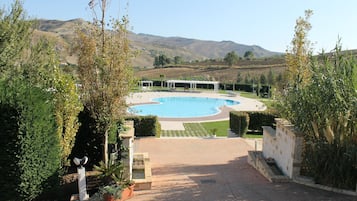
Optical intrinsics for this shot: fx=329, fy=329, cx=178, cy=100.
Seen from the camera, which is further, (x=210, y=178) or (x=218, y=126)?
(x=218, y=126)

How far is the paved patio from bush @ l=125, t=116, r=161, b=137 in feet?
6.88

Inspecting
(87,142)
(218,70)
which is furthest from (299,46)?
(218,70)

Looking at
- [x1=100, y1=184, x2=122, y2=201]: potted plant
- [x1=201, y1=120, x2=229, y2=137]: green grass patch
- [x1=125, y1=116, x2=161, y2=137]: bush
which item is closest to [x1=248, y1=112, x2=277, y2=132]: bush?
[x1=201, y1=120, x2=229, y2=137]: green grass patch

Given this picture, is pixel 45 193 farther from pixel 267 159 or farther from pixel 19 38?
pixel 19 38

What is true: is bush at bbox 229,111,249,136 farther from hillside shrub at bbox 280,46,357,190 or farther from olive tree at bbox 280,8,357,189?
hillside shrub at bbox 280,46,357,190

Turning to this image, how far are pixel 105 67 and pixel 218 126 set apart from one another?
49.1 feet

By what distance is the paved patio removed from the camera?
7098 millimetres

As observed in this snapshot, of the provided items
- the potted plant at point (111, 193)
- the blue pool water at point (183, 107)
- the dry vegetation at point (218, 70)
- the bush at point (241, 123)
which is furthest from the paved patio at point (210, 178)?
the dry vegetation at point (218, 70)

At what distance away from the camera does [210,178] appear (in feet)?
29.1

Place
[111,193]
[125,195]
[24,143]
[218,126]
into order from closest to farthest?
[24,143], [111,193], [125,195], [218,126]

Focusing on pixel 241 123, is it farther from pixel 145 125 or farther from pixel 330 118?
pixel 330 118

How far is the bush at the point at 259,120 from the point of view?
1848 centimetres

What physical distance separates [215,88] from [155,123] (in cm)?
3477

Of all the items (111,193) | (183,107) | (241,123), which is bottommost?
(183,107)
